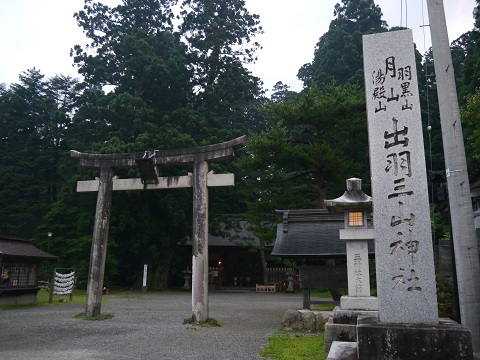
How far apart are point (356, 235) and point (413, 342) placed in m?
5.01

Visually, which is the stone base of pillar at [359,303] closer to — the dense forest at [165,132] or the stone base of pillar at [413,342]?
the stone base of pillar at [413,342]

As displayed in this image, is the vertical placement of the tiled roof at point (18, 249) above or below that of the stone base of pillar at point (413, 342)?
above

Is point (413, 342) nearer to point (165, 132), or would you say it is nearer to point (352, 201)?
point (352, 201)

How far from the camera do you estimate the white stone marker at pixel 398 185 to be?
4.49 metres

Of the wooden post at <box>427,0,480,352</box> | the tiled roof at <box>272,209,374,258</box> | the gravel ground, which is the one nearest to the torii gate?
the gravel ground

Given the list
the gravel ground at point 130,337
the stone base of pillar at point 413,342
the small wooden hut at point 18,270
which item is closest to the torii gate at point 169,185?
the gravel ground at point 130,337

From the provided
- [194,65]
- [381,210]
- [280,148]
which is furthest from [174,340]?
[194,65]

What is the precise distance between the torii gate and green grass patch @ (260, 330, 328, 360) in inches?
95.5

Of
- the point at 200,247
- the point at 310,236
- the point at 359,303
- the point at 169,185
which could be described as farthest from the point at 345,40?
the point at 359,303

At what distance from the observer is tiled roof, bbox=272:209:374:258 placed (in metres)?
10.9

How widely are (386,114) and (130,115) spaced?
21.6 m

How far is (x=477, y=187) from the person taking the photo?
13812 millimetres

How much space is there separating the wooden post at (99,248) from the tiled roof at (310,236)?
5.09 metres

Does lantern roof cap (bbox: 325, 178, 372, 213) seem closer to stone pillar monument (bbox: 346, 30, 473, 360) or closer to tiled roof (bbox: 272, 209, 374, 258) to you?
tiled roof (bbox: 272, 209, 374, 258)
